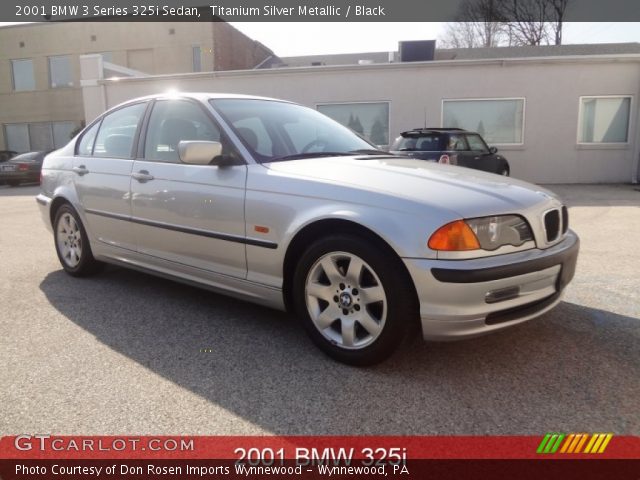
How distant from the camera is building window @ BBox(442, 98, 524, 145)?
1418 centimetres

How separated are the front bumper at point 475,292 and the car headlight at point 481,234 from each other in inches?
2.8

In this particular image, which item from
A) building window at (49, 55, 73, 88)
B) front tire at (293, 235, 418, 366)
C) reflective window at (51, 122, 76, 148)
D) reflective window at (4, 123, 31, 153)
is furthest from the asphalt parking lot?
Answer: reflective window at (4, 123, 31, 153)

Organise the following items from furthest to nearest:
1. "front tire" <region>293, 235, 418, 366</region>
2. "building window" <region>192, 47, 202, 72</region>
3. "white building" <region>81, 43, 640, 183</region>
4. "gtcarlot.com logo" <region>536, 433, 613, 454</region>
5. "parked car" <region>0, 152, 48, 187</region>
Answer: "building window" <region>192, 47, 202, 72</region> → "parked car" <region>0, 152, 48, 187</region> → "white building" <region>81, 43, 640, 183</region> → "front tire" <region>293, 235, 418, 366</region> → "gtcarlot.com logo" <region>536, 433, 613, 454</region>

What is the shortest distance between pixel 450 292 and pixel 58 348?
240cm

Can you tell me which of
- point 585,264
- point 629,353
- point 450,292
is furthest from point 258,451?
point 585,264

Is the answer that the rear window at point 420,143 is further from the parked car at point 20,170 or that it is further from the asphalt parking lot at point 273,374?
the parked car at point 20,170

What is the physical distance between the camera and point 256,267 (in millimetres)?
3256

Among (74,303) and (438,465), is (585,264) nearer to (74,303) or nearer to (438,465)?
(438,465)

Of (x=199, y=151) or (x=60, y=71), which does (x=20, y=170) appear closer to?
(x=60, y=71)

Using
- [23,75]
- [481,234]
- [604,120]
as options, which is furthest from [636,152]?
[23,75]

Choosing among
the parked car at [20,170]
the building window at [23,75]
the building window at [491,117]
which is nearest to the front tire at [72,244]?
the building window at [491,117]

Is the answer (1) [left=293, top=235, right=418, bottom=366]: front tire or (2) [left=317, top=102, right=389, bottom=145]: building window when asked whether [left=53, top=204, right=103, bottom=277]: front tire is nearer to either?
(1) [left=293, top=235, right=418, bottom=366]: front tire

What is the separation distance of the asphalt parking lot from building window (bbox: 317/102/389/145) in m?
10.9

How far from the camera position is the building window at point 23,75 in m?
26.6
